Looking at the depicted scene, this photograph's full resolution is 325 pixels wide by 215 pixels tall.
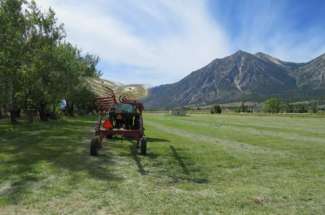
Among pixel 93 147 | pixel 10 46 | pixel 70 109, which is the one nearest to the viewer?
pixel 93 147

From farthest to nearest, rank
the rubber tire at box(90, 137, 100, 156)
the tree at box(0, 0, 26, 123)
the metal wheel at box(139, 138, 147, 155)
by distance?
the tree at box(0, 0, 26, 123) → the metal wheel at box(139, 138, 147, 155) → the rubber tire at box(90, 137, 100, 156)

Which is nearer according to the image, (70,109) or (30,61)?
(30,61)

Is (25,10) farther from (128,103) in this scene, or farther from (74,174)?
(74,174)

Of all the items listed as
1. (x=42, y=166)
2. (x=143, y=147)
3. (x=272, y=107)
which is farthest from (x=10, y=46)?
(x=272, y=107)

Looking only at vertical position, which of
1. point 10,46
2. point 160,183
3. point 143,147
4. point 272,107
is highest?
point 10,46

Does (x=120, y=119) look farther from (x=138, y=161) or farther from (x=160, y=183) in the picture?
(x=160, y=183)

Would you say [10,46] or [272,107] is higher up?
[10,46]

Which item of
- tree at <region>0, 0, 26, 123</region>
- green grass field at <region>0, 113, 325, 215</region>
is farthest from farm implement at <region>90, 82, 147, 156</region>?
tree at <region>0, 0, 26, 123</region>

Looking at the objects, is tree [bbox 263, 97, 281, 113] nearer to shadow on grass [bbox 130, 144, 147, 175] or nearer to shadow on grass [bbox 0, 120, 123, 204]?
shadow on grass [bbox 130, 144, 147, 175]

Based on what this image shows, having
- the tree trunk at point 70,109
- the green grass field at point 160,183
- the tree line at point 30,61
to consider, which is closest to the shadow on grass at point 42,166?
the green grass field at point 160,183

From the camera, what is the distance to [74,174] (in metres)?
8.87

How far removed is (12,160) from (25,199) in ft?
17.2

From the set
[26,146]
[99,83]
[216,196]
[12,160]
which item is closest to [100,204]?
[216,196]

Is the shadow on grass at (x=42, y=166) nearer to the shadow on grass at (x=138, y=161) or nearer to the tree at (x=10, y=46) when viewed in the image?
the shadow on grass at (x=138, y=161)
